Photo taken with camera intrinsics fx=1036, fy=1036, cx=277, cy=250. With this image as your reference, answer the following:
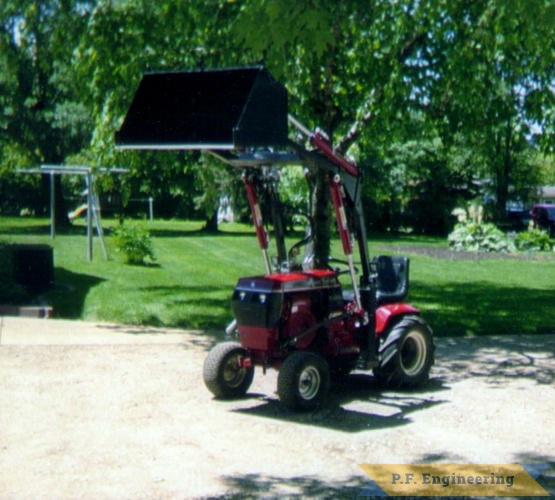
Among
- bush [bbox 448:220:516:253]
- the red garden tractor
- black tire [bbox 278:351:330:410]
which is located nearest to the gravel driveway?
black tire [bbox 278:351:330:410]

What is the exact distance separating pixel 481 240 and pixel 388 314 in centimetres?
2272

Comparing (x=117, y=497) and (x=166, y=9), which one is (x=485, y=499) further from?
(x=166, y=9)

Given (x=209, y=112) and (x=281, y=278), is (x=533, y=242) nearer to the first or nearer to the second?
(x=281, y=278)

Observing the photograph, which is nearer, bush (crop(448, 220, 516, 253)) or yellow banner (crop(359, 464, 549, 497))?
yellow banner (crop(359, 464, 549, 497))

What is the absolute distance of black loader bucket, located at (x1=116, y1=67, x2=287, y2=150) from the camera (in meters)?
7.48

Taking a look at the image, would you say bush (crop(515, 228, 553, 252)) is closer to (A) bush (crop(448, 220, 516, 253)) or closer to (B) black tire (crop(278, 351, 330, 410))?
(A) bush (crop(448, 220, 516, 253))

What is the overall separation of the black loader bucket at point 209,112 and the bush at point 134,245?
15.1m

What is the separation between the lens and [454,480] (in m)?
6.66

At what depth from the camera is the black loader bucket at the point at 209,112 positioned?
7.48 metres

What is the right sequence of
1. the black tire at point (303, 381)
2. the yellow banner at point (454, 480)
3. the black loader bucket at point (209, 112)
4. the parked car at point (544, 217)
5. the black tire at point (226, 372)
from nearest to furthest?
the yellow banner at point (454, 480), the black loader bucket at point (209, 112), the black tire at point (303, 381), the black tire at point (226, 372), the parked car at point (544, 217)

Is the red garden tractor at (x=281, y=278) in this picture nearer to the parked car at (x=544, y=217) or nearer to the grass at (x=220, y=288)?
the grass at (x=220, y=288)

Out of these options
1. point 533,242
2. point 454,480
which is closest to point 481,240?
point 533,242

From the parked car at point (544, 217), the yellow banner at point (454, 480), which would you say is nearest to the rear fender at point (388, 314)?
the yellow banner at point (454, 480)

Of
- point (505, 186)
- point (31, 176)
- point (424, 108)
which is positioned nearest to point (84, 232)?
point (31, 176)
